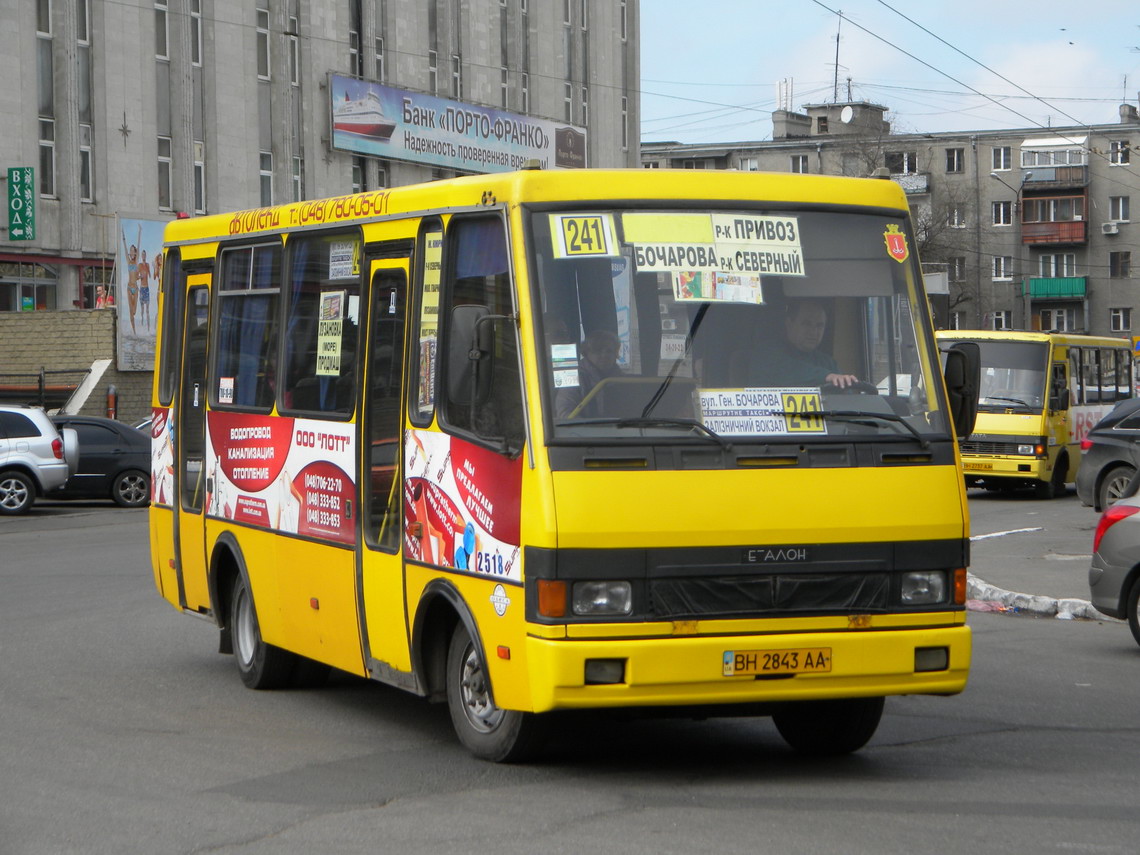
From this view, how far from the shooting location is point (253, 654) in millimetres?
10414

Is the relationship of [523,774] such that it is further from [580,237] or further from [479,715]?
[580,237]

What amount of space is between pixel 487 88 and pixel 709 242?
55.4 metres

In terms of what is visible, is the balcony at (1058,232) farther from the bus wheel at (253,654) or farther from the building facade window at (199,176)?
the bus wheel at (253,654)

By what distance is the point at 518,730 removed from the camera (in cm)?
745

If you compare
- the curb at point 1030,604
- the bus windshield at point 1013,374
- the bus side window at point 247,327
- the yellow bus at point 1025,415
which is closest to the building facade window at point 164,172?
the yellow bus at point 1025,415

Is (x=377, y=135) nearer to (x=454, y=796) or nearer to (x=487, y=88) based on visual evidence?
(x=487, y=88)

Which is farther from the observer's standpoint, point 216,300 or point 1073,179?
point 1073,179

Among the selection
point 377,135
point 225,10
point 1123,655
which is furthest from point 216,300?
point 377,135

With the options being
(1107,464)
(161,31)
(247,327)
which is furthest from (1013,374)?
(161,31)

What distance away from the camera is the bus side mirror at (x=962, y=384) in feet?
25.4

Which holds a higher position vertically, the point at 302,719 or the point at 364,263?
the point at 364,263

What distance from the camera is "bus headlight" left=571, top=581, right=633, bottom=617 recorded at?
6965 mm

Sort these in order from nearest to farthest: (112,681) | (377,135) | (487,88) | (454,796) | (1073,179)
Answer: (454,796), (112,681), (377,135), (487,88), (1073,179)

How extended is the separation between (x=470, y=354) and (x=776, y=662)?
177cm
